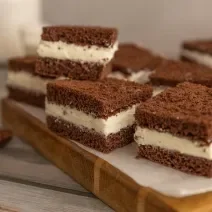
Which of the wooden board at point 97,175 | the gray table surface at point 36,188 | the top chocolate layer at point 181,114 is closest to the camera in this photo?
the wooden board at point 97,175

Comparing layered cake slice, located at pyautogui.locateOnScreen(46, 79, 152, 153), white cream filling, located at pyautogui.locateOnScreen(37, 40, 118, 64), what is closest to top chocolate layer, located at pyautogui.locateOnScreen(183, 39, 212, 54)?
white cream filling, located at pyautogui.locateOnScreen(37, 40, 118, 64)

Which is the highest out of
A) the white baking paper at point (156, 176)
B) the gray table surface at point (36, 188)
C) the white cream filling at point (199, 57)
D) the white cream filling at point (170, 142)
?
the white cream filling at point (199, 57)

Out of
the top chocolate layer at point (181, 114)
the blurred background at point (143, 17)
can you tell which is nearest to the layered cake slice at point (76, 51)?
the top chocolate layer at point (181, 114)

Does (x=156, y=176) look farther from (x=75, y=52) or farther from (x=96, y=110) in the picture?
(x=75, y=52)

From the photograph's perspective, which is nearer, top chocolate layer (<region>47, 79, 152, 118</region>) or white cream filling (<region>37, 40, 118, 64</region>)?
top chocolate layer (<region>47, 79, 152, 118</region>)

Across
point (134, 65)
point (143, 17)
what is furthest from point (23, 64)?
point (143, 17)

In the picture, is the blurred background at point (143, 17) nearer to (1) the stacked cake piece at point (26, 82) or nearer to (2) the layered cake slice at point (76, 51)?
(1) the stacked cake piece at point (26, 82)

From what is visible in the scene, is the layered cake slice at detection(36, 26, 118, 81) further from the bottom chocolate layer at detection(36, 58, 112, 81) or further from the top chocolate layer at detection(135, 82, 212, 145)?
the top chocolate layer at detection(135, 82, 212, 145)
